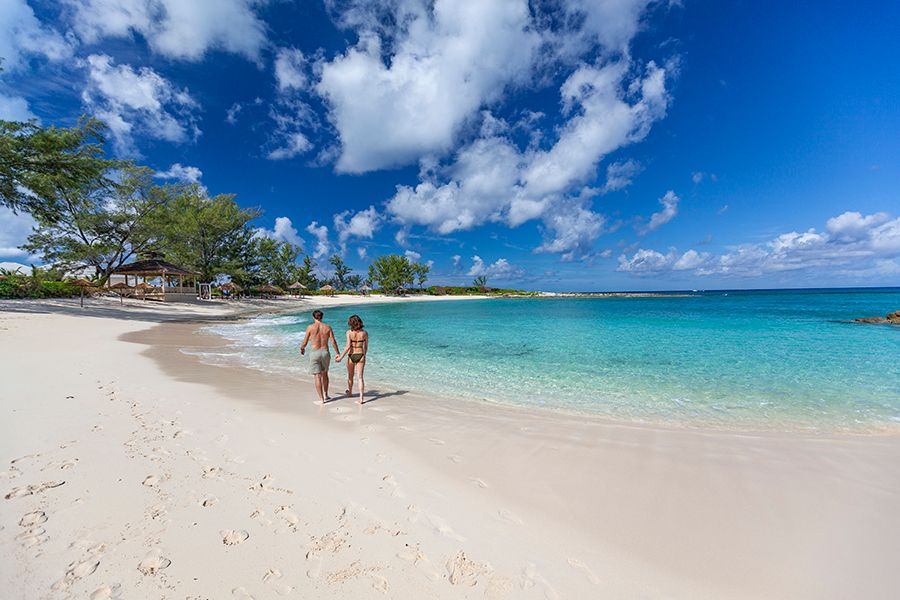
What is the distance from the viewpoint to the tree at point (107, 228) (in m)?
31.5

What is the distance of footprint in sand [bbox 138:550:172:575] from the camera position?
96.4 inches

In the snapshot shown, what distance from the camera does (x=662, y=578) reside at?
2619 millimetres

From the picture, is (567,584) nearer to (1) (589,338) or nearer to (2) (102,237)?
(1) (589,338)

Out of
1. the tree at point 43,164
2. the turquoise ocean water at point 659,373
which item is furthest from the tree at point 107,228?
the turquoise ocean water at point 659,373

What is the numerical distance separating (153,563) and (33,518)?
1.40 metres

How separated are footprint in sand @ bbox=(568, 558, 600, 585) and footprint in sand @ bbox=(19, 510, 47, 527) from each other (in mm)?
4321

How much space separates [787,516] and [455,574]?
133 inches

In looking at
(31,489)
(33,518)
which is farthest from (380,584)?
(31,489)

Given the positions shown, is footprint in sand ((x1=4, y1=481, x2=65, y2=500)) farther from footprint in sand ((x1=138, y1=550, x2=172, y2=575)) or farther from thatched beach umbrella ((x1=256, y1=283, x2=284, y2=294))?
thatched beach umbrella ((x1=256, y1=283, x2=284, y2=294))

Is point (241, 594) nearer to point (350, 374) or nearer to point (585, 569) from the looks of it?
point (585, 569)

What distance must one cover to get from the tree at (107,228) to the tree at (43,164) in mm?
10751

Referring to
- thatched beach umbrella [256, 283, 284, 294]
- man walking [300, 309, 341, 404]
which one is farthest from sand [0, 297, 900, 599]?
thatched beach umbrella [256, 283, 284, 294]

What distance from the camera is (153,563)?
2.52 m

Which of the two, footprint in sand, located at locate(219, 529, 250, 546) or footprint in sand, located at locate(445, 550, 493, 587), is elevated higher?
footprint in sand, located at locate(219, 529, 250, 546)
